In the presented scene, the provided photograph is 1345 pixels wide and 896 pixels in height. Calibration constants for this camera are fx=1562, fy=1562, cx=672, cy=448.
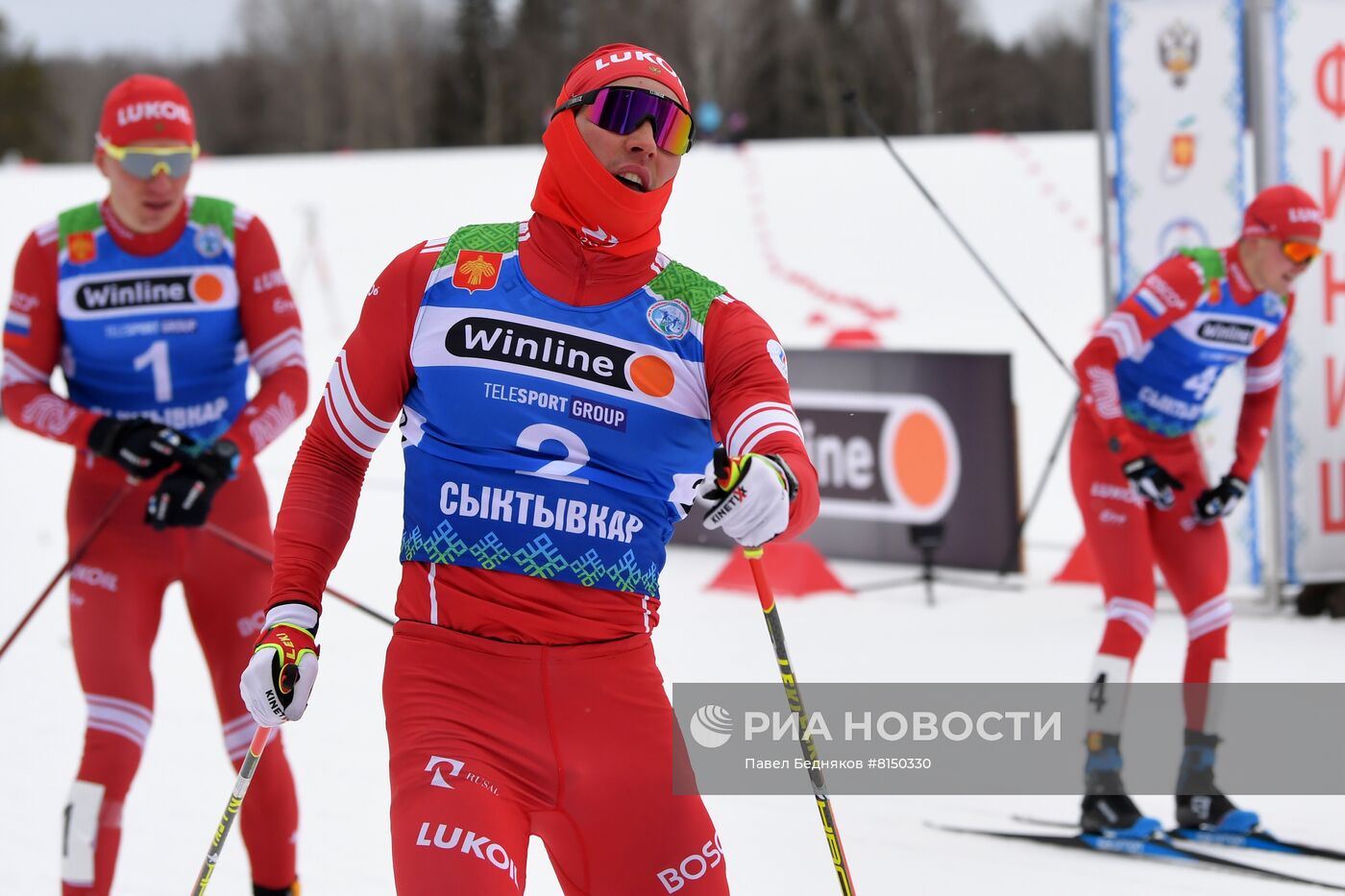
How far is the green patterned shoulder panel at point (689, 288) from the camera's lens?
2691 mm

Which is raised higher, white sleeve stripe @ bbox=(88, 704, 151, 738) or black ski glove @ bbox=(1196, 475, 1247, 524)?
black ski glove @ bbox=(1196, 475, 1247, 524)

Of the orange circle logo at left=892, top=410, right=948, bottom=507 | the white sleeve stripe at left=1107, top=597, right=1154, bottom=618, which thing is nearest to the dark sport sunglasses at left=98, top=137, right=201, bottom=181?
the white sleeve stripe at left=1107, top=597, right=1154, bottom=618

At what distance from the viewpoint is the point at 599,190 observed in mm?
2695

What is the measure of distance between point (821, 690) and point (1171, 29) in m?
4.36

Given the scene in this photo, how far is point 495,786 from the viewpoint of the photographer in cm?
247

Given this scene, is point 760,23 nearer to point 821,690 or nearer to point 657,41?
point 657,41

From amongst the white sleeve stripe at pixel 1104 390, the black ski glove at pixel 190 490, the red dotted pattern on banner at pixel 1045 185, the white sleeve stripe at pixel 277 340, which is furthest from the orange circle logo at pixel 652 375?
the red dotted pattern on banner at pixel 1045 185

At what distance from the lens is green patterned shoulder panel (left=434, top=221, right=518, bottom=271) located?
273 cm

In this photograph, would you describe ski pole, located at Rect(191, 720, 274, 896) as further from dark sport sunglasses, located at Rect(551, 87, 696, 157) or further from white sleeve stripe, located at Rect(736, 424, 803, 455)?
dark sport sunglasses, located at Rect(551, 87, 696, 157)

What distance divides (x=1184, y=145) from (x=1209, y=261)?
138 inches

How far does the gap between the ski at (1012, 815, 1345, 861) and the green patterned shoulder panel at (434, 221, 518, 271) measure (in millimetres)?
3391

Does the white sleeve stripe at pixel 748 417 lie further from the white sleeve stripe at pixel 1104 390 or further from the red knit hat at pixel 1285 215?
the red knit hat at pixel 1285 215

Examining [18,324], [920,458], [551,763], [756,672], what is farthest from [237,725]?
[920,458]

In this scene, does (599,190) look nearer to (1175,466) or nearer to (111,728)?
(111,728)
